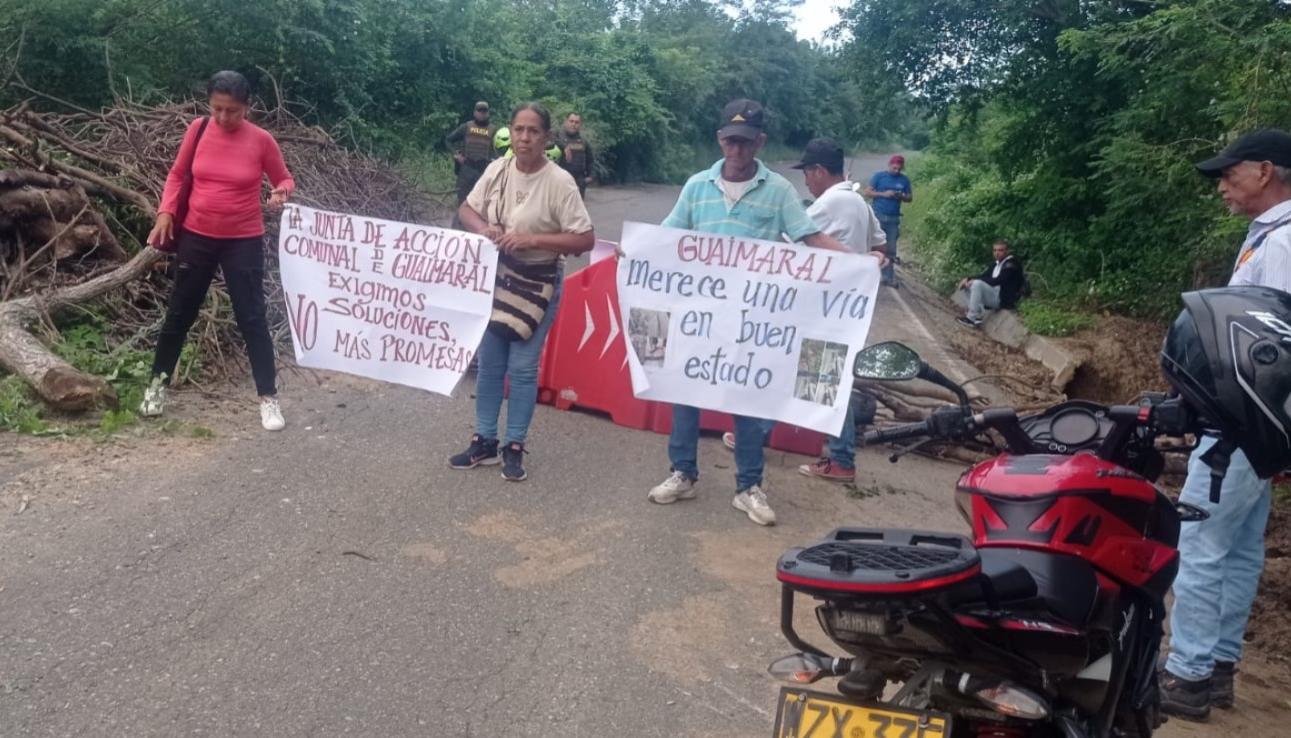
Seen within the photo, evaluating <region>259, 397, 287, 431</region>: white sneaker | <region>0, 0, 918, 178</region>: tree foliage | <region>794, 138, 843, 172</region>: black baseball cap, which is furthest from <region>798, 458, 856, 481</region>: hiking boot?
<region>0, 0, 918, 178</region>: tree foliage

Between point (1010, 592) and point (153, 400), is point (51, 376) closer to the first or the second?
point (153, 400)

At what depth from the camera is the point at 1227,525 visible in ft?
13.5

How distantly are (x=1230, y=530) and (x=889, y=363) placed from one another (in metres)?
1.81

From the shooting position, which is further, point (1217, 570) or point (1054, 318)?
point (1054, 318)

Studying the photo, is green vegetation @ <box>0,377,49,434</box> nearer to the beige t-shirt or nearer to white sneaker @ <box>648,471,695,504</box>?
the beige t-shirt

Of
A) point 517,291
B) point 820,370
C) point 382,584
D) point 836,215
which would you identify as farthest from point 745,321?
point 382,584

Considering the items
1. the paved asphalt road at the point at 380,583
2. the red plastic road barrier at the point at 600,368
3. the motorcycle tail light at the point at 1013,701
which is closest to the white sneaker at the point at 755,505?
the paved asphalt road at the point at 380,583

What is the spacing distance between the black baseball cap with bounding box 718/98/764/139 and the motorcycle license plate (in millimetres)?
3315

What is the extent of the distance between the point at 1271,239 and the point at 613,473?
11.6 feet

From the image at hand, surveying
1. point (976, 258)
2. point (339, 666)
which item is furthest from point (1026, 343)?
point (339, 666)

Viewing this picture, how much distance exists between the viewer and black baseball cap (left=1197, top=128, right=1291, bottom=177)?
12.9ft

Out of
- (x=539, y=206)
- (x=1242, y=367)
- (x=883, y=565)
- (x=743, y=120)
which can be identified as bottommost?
(x=883, y=565)

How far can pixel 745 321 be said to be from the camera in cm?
570

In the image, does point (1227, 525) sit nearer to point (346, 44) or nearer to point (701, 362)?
point (701, 362)
